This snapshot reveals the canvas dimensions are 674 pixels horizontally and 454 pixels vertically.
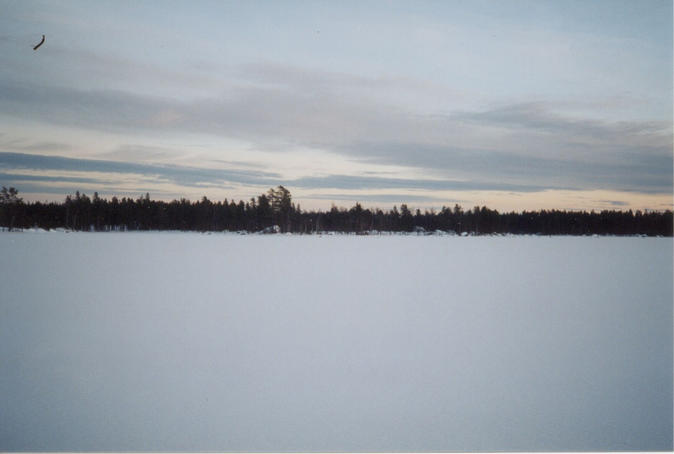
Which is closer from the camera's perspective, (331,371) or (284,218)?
(331,371)

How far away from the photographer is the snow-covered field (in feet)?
7.59

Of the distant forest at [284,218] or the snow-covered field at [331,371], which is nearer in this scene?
the snow-covered field at [331,371]

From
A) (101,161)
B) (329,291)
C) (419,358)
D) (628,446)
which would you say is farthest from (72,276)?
(628,446)

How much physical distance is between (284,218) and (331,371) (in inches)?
1696

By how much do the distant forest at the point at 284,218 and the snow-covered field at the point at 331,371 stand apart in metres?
1.63

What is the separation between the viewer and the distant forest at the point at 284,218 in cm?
1012

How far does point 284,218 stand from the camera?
150 feet

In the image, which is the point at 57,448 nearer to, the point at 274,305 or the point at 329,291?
the point at 274,305

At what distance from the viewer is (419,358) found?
3479 mm

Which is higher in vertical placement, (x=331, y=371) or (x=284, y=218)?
(x=284, y=218)

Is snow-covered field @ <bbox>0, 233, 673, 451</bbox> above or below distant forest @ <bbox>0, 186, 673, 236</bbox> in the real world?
below

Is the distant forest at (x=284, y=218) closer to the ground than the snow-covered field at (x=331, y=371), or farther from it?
farther from it

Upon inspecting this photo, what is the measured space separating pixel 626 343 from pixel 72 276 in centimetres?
895

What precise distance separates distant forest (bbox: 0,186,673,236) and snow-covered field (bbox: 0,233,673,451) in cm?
163
